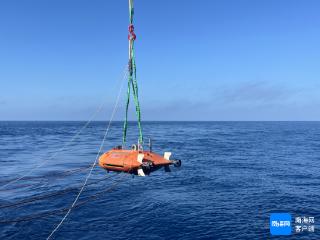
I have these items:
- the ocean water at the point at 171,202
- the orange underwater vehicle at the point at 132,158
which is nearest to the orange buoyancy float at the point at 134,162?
the orange underwater vehicle at the point at 132,158

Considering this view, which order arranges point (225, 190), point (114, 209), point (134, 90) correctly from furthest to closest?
point (225, 190) → point (114, 209) → point (134, 90)

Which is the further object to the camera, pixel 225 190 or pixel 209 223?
pixel 225 190

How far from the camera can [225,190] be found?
38469 mm

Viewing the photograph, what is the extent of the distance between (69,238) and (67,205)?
8.45 m

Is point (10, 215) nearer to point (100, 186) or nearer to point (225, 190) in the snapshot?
point (100, 186)

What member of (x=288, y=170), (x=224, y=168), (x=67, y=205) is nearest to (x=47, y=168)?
(x=67, y=205)

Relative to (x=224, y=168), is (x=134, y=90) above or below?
above

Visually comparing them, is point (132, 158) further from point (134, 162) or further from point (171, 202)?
point (171, 202)

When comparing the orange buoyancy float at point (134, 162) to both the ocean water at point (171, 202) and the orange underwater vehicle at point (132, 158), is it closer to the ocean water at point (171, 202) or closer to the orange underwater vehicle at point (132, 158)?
the orange underwater vehicle at point (132, 158)

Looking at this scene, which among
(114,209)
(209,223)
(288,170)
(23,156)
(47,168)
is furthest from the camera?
(23,156)

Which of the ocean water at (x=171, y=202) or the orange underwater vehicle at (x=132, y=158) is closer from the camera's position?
the orange underwater vehicle at (x=132, y=158)

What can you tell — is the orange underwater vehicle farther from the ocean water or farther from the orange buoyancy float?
the ocean water

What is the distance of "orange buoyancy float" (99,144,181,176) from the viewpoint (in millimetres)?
18844

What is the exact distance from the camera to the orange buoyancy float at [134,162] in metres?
18.8
